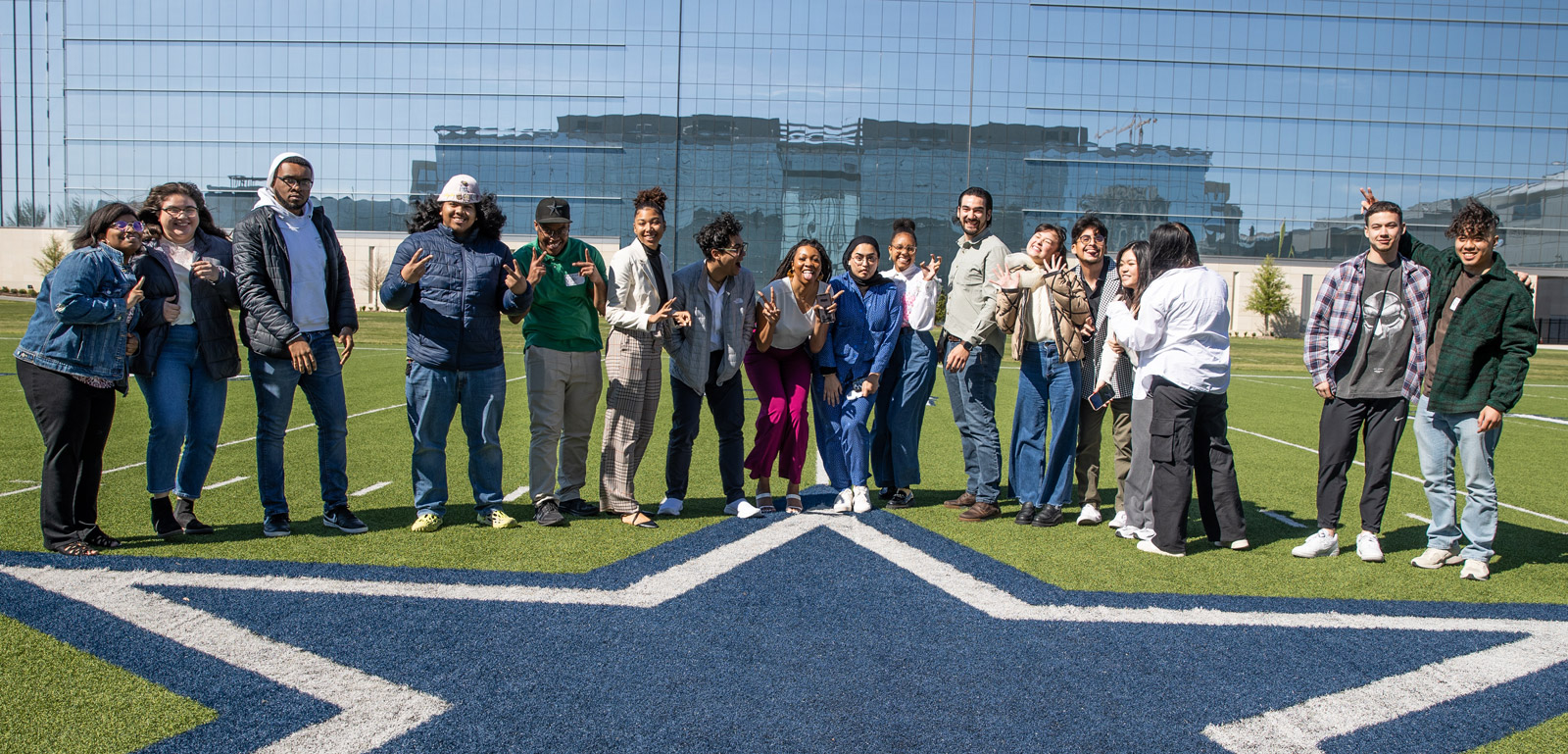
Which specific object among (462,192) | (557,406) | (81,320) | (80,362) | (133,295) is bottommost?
(557,406)

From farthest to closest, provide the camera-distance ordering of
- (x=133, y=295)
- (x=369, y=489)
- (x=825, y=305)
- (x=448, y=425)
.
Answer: (x=369, y=489), (x=825, y=305), (x=448, y=425), (x=133, y=295)

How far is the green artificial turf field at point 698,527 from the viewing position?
4.66 meters

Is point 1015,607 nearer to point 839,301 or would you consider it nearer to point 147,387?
point 839,301

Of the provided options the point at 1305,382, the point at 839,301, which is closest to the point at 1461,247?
the point at 839,301

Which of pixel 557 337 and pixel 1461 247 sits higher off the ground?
pixel 1461 247

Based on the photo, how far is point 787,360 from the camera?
241 inches

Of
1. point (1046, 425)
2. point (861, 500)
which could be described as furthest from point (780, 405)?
point (1046, 425)

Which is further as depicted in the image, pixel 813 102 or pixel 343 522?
pixel 813 102

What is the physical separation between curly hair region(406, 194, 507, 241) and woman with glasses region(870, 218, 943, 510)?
7.79 feet

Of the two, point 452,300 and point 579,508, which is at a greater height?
point 452,300

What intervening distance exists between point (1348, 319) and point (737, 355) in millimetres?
3268

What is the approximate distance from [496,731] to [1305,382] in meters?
19.6

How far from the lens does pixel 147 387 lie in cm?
496

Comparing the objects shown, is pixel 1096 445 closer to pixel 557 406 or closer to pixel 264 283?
pixel 557 406
